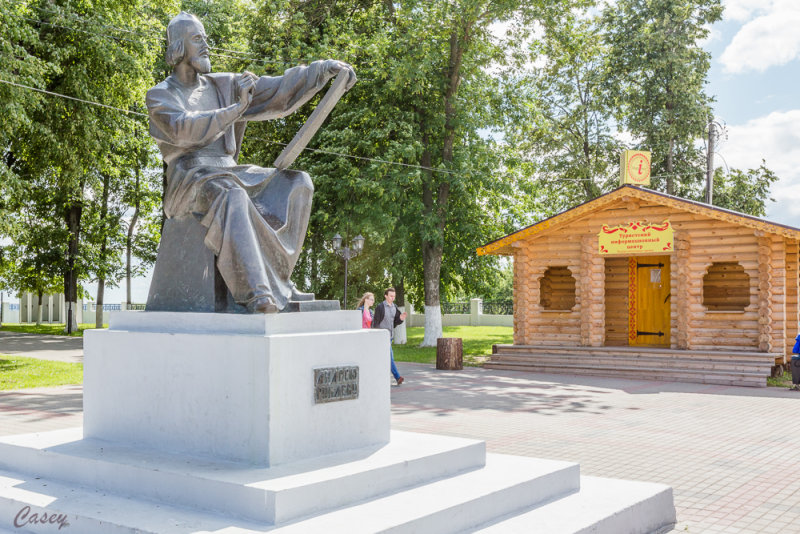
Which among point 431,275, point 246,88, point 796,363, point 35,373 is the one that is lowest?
point 35,373

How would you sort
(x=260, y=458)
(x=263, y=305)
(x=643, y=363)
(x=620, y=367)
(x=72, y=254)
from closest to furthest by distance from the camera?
(x=260, y=458) < (x=263, y=305) < (x=643, y=363) < (x=620, y=367) < (x=72, y=254)

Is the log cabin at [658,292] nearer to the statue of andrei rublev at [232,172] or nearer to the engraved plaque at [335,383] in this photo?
the engraved plaque at [335,383]

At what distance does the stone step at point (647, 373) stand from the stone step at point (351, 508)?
1289 cm

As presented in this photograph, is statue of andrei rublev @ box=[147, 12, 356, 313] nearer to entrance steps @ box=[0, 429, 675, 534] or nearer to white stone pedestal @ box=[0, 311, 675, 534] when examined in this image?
white stone pedestal @ box=[0, 311, 675, 534]

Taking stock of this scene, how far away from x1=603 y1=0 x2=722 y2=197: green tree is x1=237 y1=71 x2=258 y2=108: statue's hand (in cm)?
2940

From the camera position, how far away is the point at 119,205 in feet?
118

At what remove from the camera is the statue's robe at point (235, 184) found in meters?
4.95

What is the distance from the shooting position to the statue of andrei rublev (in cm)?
495

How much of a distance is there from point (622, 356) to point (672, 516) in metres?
13.7

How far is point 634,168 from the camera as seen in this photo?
1998 centimetres

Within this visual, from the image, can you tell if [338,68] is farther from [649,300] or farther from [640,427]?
[649,300]

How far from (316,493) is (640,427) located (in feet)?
24.7

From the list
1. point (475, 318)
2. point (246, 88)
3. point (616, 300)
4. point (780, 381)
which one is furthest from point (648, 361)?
point (475, 318)

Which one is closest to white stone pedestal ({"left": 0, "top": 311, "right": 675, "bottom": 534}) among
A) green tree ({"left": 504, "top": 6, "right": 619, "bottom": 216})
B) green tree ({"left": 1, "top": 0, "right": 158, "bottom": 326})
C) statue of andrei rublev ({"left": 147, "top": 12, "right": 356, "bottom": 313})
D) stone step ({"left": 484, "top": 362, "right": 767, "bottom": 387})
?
statue of andrei rublev ({"left": 147, "top": 12, "right": 356, "bottom": 313})
